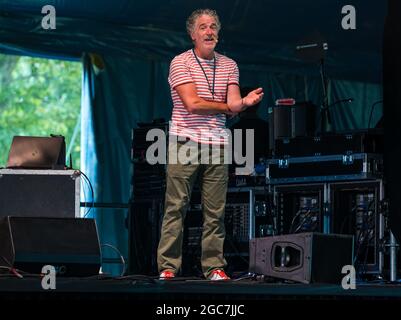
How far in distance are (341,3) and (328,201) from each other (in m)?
1.79

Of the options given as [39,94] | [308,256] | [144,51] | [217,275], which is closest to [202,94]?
[217,275]

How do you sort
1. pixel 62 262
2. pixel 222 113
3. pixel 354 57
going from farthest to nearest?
1. pixel 354 57
2. pixel 222 113
3. pixel 62 262

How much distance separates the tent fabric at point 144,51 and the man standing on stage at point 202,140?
2.44m

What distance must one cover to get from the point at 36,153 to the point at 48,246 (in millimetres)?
1713

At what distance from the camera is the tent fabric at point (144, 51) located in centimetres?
860

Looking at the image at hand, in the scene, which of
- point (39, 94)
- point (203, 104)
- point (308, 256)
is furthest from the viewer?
point (39, 94)

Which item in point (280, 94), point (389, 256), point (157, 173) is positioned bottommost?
point (389, 256)

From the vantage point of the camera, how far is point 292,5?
332 inches

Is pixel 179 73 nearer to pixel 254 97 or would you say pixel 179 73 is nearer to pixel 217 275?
pixel 254 97

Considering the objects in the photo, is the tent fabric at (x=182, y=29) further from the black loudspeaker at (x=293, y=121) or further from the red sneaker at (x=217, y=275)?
the red sneaker at (x=217, y=275)

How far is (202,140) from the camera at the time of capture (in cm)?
601

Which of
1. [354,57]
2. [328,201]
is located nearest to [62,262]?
[328,201]

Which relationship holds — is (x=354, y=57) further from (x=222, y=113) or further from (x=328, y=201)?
(x=222, y=113)
